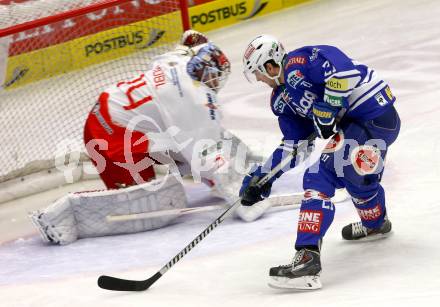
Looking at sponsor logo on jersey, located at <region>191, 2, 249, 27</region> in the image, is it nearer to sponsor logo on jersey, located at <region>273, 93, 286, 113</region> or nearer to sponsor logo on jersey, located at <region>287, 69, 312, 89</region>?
sponsor logo on jersey, located at <region>273, 93, 286, 113</region>

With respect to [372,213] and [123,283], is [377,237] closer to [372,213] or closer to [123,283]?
[372,213]

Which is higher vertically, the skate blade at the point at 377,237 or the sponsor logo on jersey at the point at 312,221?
the sponsor logo on jersey at the point at 312,221

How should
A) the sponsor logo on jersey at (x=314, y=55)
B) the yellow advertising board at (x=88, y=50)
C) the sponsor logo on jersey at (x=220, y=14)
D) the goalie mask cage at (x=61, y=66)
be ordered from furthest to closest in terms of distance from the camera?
the sponsor logo on jersey at (x=220, y=14), the yellow advertising board at (x=88, y=50), the goalie mask cage at (x=61, y=66), the sponsor logo on jersey at (x=314, y=55)

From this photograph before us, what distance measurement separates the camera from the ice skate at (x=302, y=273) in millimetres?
3676

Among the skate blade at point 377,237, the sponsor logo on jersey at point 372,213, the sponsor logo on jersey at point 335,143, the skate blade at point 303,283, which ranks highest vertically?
the sponsor logo on jersey at point 335,143

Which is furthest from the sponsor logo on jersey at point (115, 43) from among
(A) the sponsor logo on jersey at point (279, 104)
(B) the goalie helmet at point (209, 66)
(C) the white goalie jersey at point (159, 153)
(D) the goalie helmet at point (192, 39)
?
(A) the sponsor logo on jersey at point (279, 104)

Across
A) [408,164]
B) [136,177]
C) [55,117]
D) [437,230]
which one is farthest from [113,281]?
[55,117]

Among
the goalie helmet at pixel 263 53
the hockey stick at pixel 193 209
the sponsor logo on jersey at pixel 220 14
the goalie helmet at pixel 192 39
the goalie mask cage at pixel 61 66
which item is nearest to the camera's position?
the goalie helmet at pixel 263 53

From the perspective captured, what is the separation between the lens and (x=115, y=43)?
21.5ft

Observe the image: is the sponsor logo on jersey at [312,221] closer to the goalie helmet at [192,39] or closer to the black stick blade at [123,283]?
the black stick blade at [123,283]

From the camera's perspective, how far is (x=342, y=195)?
4.81 metres

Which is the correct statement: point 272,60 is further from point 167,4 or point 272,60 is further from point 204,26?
point 204,26

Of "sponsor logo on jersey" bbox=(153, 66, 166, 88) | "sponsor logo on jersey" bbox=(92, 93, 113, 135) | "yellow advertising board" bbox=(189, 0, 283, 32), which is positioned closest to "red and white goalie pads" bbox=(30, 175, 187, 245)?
"sponsor logo on jersey" bbox=(92, 93, 113, 135)

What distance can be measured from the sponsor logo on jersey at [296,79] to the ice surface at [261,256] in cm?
78
